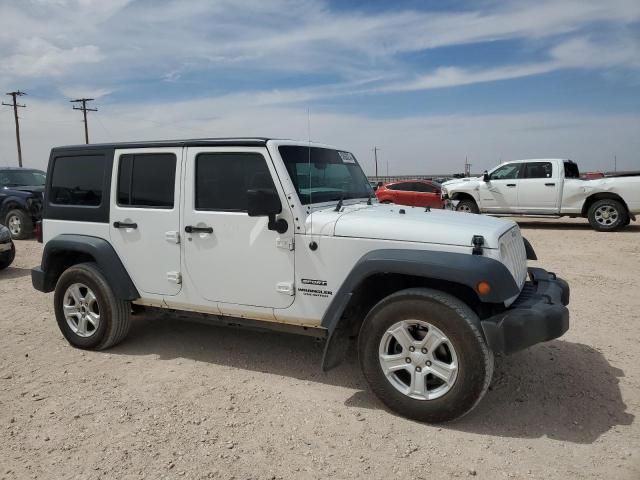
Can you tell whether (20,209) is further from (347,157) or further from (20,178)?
(347,157)

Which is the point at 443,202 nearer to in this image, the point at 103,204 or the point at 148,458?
the point at 103,204

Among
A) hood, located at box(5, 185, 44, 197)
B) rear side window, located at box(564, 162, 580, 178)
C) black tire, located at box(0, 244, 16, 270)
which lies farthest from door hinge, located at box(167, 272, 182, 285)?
rear side window, located at box(564, 162, 580, 178)

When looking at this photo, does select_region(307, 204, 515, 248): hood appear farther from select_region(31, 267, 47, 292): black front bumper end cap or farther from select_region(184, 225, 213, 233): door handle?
select_region(31, 267, 47, 292): black front bumper end cap

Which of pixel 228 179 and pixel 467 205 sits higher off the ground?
pixel 228 179

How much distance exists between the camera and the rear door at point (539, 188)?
13594mm

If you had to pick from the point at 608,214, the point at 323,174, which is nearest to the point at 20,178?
the point at 323,174

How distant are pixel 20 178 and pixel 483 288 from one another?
1417 centimetres

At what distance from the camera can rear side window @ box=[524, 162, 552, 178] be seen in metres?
13.8

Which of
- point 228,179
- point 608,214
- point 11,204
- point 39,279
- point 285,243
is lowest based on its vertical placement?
point 608,214

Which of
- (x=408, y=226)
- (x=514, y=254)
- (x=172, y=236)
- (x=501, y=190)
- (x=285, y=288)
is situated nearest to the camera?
(x=408, y=226)

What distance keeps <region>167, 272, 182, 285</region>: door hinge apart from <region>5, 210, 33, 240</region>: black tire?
1031 centimetres

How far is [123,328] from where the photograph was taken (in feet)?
15.7

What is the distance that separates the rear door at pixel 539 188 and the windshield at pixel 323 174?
10324 millimetres

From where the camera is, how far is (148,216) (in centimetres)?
438
